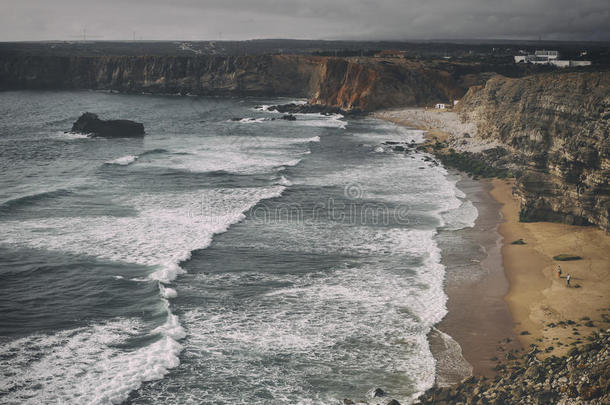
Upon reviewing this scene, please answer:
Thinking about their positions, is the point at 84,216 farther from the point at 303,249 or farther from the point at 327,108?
the point at 327,108

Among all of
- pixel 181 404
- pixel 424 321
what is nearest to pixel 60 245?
pixel 181 404

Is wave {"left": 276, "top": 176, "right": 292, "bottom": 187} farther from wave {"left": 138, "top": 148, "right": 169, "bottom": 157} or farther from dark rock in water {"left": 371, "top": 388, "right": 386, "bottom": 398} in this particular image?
dark rock in water {"left": 371, "top": 388, "right": 386, "bottom": 398}

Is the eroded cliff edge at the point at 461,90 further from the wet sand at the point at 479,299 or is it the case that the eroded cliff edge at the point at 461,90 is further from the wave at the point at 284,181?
the wave at the point at 284,181

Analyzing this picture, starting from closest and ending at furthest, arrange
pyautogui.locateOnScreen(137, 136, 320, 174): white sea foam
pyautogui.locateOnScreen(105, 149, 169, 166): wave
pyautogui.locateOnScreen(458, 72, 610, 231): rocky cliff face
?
pyautogui.locateOnScreen(458, 72, 610, 231): rocky cliff face < pyautogui.locateOnScreen(137, 136, 320, 174): white sea foam < pyautogui.locateOnScreen(105, 149, 169, 166): wave

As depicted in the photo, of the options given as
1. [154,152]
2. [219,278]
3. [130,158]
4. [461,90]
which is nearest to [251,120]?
[154,152]

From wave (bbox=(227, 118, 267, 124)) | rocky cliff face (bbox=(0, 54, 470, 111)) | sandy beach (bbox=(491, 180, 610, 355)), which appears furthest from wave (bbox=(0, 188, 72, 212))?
rocky cliff face (bbox=(0, 54, 470, 111))

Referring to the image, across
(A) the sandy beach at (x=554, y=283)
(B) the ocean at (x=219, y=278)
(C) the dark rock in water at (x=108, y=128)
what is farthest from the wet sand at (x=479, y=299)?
(C) the dark rock in water at (x=108, y=128)

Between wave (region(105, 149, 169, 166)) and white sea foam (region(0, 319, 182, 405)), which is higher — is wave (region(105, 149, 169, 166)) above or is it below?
above
